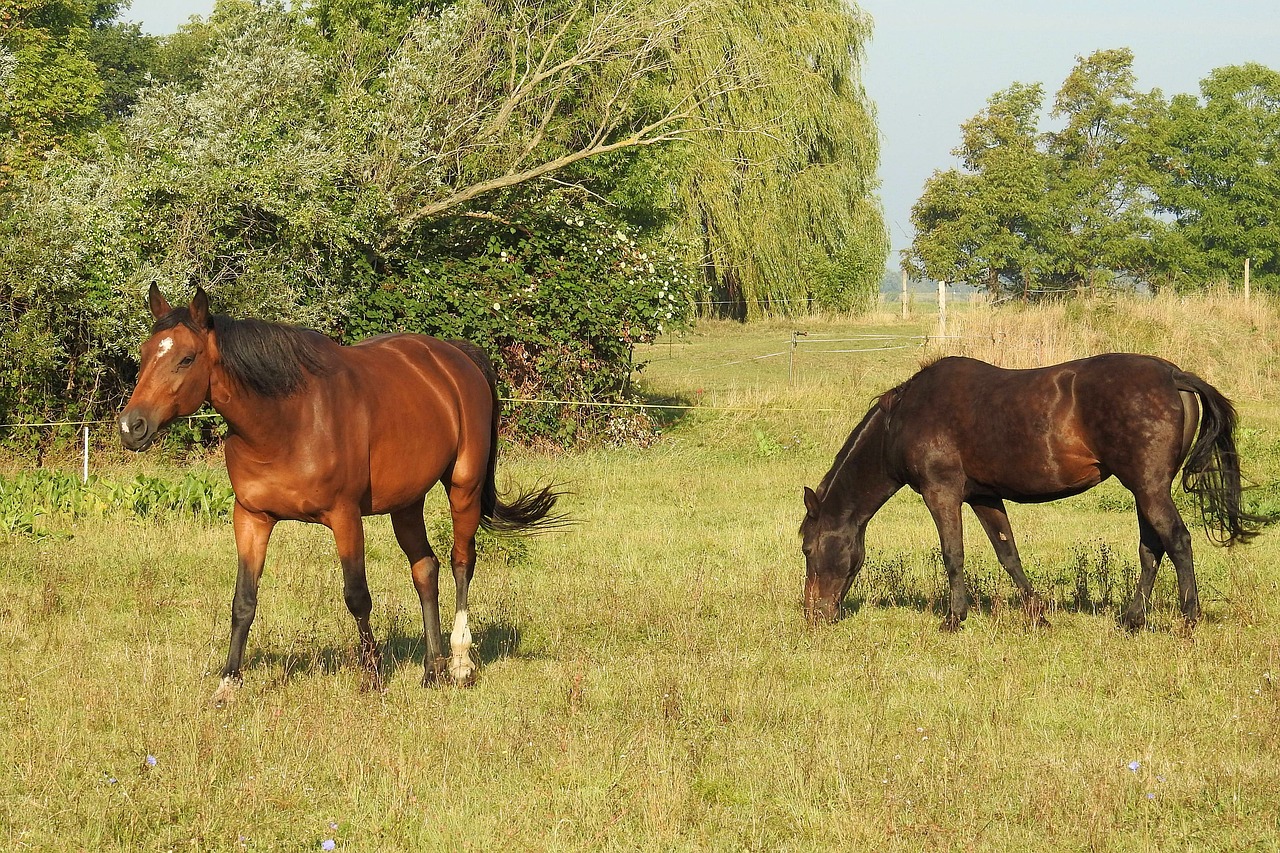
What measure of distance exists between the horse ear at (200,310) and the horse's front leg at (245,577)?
991 millimetres

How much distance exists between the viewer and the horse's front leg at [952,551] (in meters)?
8.12

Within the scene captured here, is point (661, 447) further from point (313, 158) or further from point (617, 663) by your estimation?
point (617, 663)

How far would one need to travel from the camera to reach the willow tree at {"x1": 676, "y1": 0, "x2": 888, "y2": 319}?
31.1 metres

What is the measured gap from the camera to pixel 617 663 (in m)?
7.23

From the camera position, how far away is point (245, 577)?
21.1 feet

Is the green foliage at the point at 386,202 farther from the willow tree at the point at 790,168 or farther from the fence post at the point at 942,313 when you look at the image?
the willow tree at the point at 790,168

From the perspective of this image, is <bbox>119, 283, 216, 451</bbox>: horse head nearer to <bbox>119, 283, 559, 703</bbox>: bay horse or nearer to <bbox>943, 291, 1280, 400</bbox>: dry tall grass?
<bbox>119, 283, 559, 703</bbox>: bay horse

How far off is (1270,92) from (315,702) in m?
60.7

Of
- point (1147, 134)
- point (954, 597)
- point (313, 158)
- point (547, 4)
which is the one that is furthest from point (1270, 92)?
point (954, 597)

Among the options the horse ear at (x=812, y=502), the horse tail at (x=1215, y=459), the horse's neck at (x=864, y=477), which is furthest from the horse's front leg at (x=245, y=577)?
the horse tail at (x=1215, y=459)

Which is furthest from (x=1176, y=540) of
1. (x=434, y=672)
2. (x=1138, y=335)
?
(x=1138, y=335)

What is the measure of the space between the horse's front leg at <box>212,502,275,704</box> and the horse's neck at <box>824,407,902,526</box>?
4057 millimetres

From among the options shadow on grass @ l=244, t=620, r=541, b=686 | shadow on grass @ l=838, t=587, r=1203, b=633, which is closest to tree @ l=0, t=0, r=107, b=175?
shadow on grass @ l=244, t=620, r=541, b=686

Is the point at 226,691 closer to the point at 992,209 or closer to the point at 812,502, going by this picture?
the point at 812,502
